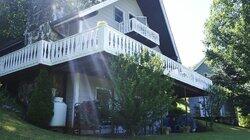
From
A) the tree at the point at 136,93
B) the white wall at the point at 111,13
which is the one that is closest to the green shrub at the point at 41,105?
the tree at the point at 136,93

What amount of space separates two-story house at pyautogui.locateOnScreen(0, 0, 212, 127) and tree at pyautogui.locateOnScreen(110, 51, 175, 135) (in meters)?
1.52

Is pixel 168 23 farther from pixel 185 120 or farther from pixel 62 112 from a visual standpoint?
pixel 62 112

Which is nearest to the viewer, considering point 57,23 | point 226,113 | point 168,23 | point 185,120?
point 57,23

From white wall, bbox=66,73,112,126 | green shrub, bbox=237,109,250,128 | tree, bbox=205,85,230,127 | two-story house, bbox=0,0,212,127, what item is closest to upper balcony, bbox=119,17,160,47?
two-story house, bbox=0,0,212,127

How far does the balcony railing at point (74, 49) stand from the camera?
1338 cm

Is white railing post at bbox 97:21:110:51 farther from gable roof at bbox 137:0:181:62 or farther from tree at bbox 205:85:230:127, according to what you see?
gable roof at bbox 137:0:181:62

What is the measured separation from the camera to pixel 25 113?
15.6 m

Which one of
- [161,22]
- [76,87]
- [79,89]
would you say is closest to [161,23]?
[161,22]

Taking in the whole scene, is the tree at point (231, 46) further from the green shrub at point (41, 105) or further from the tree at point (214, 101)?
the green shrub at point (41, 105)

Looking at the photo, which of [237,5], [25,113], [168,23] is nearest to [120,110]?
[25,113]

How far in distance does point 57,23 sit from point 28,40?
2.70m

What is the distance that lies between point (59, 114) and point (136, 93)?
5.16 metres

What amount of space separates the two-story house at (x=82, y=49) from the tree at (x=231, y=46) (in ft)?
25.2

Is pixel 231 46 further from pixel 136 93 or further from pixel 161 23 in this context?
pixel 136 93
